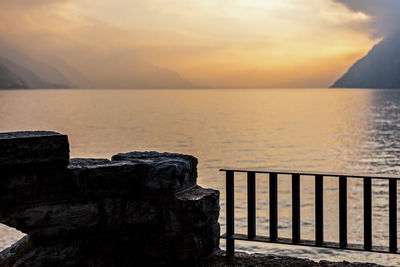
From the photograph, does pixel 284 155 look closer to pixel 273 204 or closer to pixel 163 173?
pixel 273 204

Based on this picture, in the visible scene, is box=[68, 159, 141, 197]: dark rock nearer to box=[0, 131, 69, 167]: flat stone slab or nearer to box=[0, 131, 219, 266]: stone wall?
box=[0, 131, 219, 266]: stone wall

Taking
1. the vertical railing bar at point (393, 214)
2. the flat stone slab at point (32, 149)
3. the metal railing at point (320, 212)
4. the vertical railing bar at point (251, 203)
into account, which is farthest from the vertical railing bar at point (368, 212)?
the flat stone slab at point (32, 149)

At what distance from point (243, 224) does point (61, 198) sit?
37.1 ft

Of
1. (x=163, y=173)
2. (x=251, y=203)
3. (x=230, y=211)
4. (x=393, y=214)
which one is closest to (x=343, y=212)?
(x=393, y=214)

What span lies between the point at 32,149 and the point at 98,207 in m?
0.94

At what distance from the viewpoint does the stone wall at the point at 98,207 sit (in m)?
5.06

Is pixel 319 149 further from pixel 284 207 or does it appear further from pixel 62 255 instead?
pixel 62 255

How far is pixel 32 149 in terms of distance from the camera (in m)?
5.02

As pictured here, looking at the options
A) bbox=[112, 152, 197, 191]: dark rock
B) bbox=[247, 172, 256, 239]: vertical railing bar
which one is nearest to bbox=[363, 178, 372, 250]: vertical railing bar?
bbox=[247, 172, 256, 239]: vertical railing bar

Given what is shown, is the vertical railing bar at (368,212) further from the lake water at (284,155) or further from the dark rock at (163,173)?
the lake water at (284,155)

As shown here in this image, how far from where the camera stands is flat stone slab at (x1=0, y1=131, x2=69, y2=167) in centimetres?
491

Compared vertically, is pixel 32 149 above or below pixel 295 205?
above

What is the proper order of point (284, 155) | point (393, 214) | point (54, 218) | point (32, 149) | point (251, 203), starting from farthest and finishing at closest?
point (284, 155) → point (251, 203) → point (393, 214) → point (54, 218) → point (32, 149)

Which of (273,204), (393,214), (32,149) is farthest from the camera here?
(273,204)
